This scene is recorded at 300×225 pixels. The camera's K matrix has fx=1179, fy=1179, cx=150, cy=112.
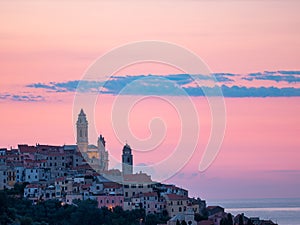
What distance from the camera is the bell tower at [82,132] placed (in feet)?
306

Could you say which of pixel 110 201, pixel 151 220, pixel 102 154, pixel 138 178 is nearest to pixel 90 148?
pixel 102 154

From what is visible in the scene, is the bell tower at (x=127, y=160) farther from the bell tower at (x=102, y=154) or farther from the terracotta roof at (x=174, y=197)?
the terracotta roof at (x=174, y=197)

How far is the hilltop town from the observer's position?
7650 cm

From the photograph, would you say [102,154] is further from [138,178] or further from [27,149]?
[138,178]

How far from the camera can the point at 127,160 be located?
286ft

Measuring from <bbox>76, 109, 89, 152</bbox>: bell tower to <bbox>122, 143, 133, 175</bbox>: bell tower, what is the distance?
543 centimetres

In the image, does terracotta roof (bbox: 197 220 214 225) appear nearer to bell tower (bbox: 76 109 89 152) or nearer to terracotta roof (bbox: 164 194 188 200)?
terracotta roof (bbox: 164 194 188 200)

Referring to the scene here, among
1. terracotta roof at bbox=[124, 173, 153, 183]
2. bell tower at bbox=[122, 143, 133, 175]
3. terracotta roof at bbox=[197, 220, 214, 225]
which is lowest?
terracotta roof at bbox=[197, 220, 214, 225]

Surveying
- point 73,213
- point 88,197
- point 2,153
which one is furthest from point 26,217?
point 2,153

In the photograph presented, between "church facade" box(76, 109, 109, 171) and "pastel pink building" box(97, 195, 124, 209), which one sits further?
"church facade" box(76, 109, 109, 171)

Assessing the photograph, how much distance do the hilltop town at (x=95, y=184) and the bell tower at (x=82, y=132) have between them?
390mm

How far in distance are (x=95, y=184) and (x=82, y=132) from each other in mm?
15633

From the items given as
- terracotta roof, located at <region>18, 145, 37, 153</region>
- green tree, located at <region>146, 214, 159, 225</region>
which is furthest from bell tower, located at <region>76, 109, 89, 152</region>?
green tree, located at <region>146, 214, 159, 225</region>

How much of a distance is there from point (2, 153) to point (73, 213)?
1886cm
